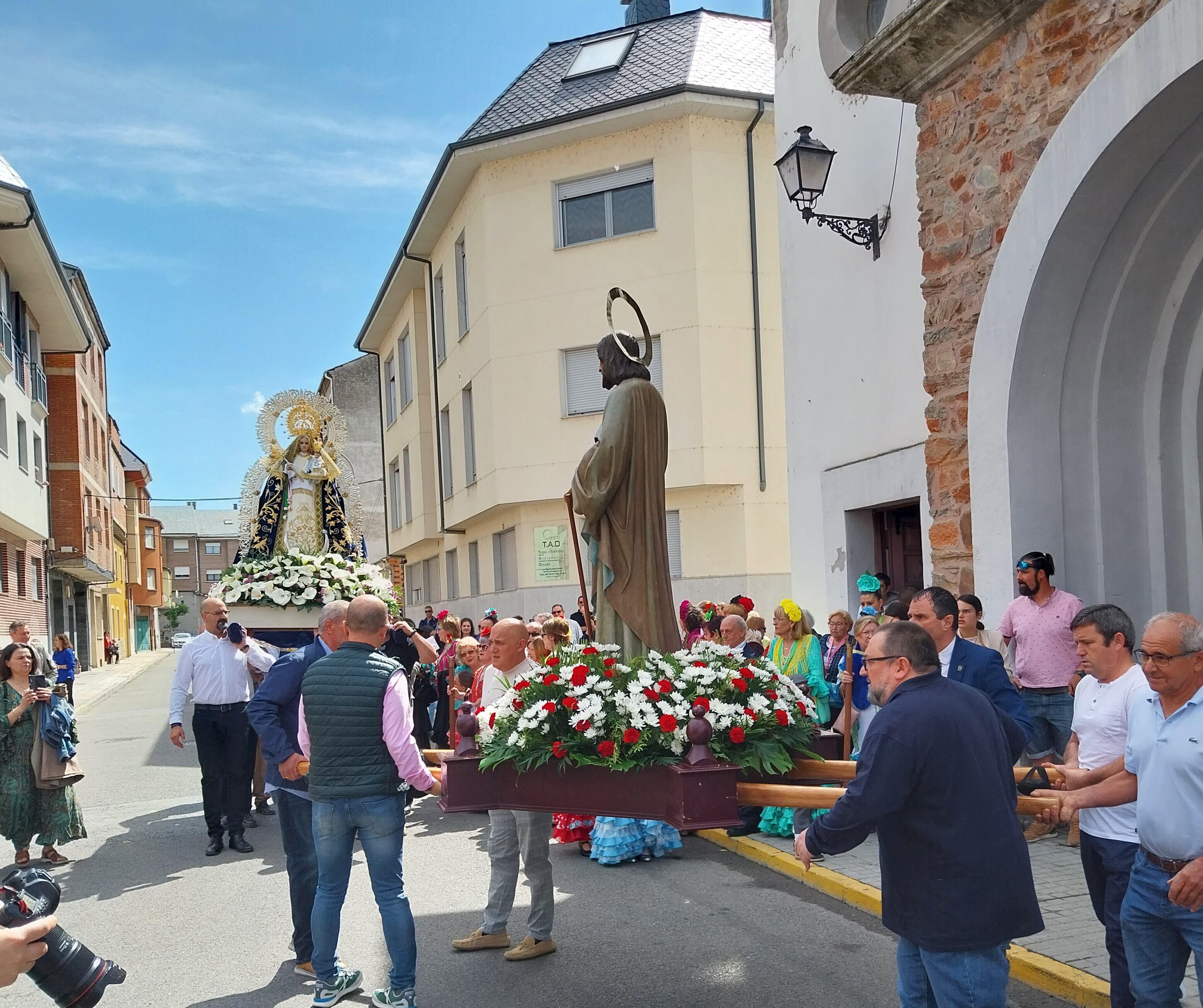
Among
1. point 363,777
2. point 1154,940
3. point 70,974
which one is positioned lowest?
point 1154,940

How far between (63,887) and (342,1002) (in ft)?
12.1

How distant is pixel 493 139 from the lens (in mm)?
19859

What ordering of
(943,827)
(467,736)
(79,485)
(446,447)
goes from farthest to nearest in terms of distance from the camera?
(79,485) < (446,447) < (467,736) < (943,827)

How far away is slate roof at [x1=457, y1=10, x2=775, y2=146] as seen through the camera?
62.9 ft

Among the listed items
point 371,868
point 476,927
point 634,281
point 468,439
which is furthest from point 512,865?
point 468,439

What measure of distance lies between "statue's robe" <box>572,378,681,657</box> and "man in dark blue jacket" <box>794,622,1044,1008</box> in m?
1.89

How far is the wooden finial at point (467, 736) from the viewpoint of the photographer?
15.5 feet

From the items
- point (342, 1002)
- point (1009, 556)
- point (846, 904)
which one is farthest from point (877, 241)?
point (342, 1002)

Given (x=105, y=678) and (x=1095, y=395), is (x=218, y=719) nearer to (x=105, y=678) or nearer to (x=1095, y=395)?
(x=1095, y=395)

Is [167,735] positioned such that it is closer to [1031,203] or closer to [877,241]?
[877,241]

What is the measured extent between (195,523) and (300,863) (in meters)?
106

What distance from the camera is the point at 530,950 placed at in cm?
604

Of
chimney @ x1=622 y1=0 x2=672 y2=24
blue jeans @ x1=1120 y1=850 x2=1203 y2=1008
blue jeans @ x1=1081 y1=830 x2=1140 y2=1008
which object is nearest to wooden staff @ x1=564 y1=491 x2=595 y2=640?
blue jeans @ x1=1081 y1=830 x2=1140 y2=1008

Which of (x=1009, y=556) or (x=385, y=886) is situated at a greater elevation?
(x=1009, y=556)
